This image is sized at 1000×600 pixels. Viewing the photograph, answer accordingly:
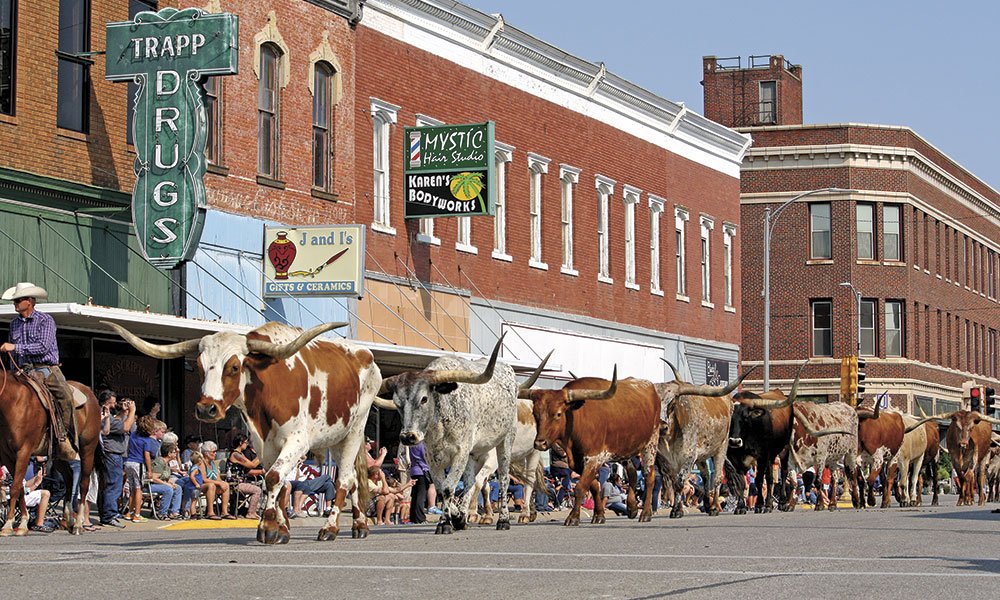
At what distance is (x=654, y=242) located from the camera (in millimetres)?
45875

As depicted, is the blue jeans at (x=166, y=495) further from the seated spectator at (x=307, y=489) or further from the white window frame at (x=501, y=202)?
the white window frame at (x=501, y=202)

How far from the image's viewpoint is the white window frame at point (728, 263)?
5097 cm

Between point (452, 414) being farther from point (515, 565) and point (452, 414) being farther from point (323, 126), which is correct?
point (323, 126)

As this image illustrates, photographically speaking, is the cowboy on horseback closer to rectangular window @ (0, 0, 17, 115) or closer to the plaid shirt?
the plaid shirt

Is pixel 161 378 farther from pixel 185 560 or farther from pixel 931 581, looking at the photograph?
pixel 931 581

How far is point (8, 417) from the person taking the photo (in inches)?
648

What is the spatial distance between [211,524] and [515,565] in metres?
10.6

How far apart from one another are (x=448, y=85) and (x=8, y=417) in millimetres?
21172

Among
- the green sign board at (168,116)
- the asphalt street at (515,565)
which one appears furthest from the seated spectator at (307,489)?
the asphalt street at (515,565)

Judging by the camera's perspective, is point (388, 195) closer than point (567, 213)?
Yes

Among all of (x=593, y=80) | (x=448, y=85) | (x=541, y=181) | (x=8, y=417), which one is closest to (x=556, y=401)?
(x=8, y=417)

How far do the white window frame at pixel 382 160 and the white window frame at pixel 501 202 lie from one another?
15.1ft

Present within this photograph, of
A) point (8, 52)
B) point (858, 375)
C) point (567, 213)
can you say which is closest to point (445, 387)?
point (8, 52)

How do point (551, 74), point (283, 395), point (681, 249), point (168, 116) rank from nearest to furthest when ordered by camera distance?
point (283, 395), point (168, 116), point (551, 74), point (681, 249)
